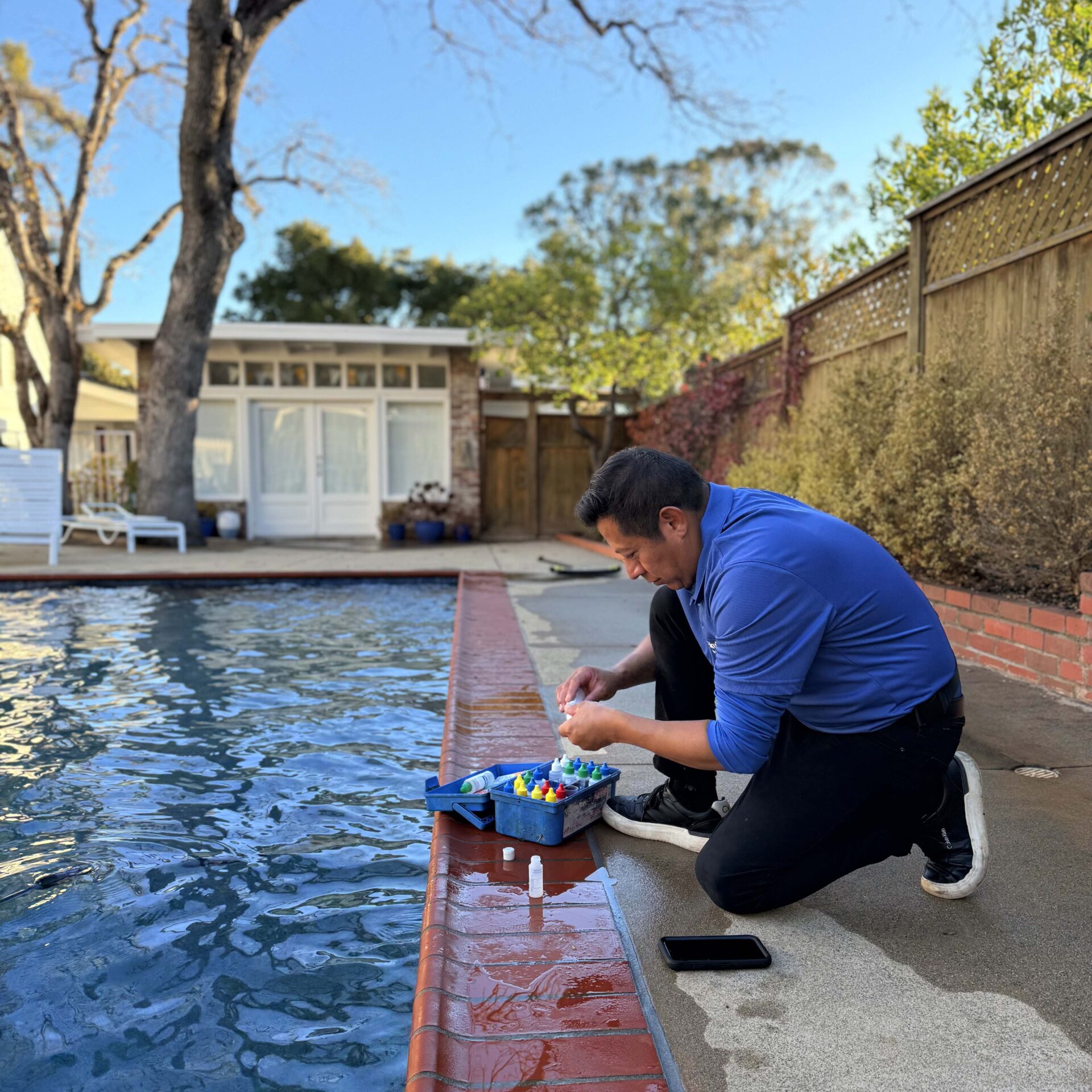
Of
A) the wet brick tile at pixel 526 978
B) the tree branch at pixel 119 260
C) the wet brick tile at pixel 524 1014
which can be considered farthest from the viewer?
the tree branch at pixel 119 260

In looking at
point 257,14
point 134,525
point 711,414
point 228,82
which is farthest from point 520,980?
point 257,14

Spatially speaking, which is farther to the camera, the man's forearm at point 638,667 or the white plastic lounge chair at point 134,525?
the white plastic lounge chair at point 134,525

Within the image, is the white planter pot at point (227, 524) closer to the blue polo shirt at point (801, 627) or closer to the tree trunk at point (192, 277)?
the tree trunk at point (192, 277)

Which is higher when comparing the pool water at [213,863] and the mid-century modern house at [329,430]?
the mid-century modern house at [329,430]

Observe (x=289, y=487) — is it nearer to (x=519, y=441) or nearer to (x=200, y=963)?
(x=519, y=441)

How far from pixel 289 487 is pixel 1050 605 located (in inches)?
464

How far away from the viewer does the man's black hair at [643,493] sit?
181 cm

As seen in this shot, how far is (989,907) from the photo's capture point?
1907mm

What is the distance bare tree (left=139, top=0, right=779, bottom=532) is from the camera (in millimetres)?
10617

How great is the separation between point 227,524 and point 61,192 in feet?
19.4

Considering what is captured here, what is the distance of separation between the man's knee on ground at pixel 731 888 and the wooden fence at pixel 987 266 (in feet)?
10.2

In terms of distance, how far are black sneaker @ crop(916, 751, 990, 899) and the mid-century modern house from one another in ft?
38.6

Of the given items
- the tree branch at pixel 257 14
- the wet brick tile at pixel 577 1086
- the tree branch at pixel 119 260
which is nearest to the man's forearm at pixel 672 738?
the wet brick tile at pixel 577 1086

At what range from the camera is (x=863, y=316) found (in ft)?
21.6
